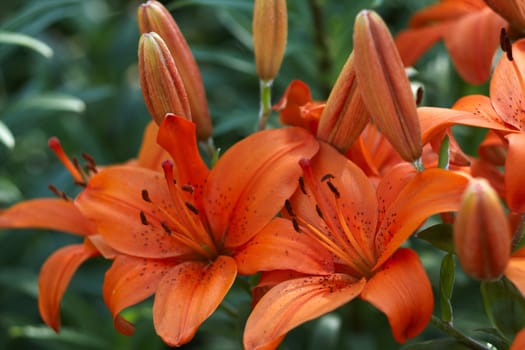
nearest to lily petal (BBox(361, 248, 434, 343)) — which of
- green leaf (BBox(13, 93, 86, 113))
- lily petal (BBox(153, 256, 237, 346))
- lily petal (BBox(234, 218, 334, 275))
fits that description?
lily petal (BBox(234, 218, 334, 275))

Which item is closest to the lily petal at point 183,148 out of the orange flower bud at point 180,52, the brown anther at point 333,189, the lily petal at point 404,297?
the orange flower bud at point 180,52

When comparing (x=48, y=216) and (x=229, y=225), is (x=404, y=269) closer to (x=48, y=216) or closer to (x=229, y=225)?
(x=229, y=225)

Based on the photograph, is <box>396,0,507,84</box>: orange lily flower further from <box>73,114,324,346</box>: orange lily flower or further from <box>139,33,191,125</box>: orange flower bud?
<box>139,33,191,125</box>: orange flower bud

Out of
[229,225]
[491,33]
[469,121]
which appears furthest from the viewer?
[491,33]

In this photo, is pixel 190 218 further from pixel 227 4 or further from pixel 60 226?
pixel 227 4

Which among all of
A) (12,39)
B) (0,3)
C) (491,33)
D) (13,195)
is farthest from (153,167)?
(0,3)

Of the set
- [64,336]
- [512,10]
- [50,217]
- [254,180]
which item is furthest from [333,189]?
[64,336]

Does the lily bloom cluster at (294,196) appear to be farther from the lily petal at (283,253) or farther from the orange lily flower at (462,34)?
the orange lily flower at (462,34)
